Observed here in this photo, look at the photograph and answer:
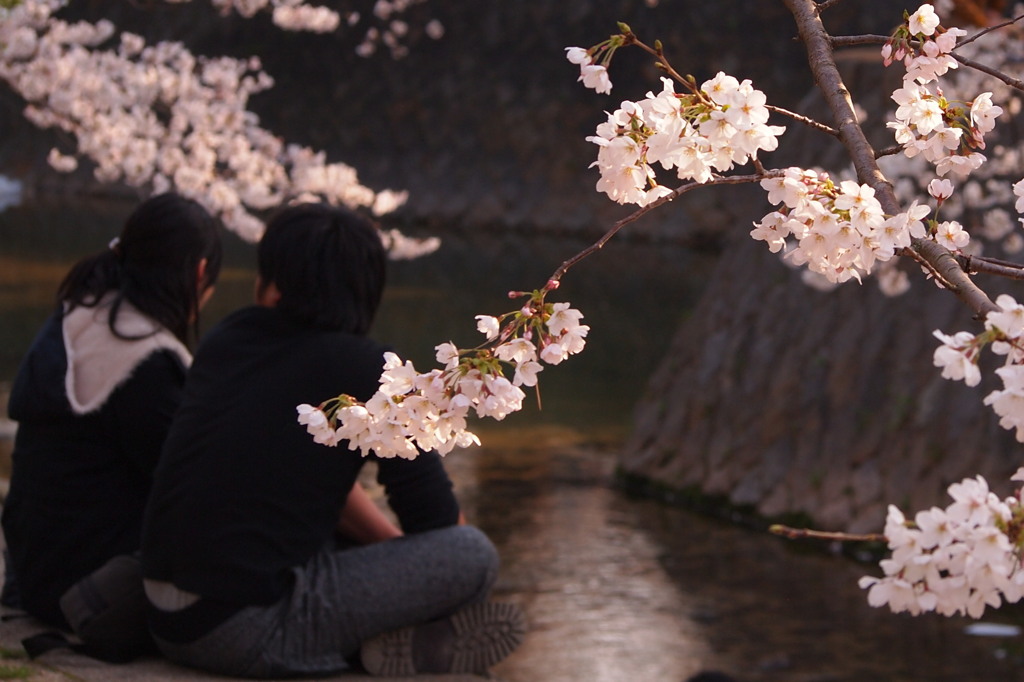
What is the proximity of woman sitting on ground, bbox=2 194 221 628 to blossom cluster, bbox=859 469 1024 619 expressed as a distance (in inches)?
70.2

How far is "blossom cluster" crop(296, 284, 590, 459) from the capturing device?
126 centimetres

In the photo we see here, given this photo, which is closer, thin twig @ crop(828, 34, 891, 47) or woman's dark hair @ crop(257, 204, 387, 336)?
thin twig @ crop(828, 34, 891, 47)

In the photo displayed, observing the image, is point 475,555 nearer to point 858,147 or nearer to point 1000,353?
point 858,147

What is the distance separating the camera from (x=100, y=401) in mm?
2488

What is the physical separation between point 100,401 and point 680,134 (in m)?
1.58

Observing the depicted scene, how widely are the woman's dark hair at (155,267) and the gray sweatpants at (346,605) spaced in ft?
1.96

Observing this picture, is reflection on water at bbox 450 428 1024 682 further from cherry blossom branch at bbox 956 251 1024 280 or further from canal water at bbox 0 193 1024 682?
cherry blossom branch at bbox 956 251 1024 280

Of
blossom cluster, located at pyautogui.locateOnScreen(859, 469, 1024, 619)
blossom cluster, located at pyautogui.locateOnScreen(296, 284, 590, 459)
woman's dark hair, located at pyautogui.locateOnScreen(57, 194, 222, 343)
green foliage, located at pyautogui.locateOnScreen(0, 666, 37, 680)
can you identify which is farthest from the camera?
woman's dark hair, located at pyautogui.locateOnScreen(57, 194, 222, 343)

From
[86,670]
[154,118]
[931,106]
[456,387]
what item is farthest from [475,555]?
[154,118]

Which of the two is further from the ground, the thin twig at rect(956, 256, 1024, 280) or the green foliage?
the thin twig at rect(956, 256, 1024, 280)

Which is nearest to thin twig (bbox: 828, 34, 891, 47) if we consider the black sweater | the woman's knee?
the black sweater

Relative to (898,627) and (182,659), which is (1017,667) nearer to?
(898,627)

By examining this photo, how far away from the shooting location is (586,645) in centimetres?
372

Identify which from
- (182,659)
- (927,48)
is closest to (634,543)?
(182,659)
